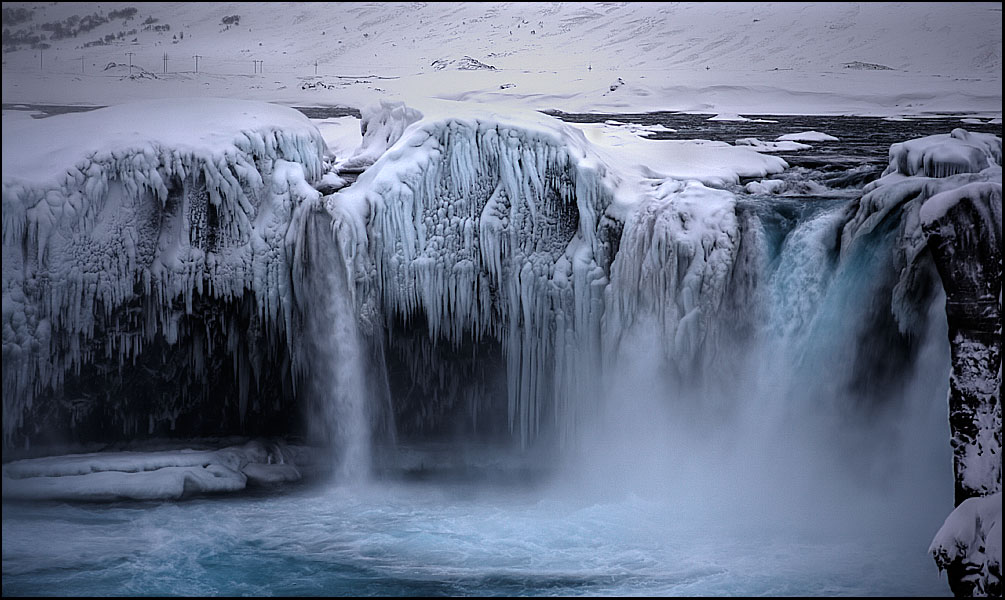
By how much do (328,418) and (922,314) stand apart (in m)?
3.70

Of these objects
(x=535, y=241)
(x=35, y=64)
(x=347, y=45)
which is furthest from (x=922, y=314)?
(x=35, y=64)

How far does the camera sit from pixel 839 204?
5770 millimetres

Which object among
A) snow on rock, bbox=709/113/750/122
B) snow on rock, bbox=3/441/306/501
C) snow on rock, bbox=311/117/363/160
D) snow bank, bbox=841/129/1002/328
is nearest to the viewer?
snow bank, bbox=841/129/1002/328

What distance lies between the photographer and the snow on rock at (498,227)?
19.7ft

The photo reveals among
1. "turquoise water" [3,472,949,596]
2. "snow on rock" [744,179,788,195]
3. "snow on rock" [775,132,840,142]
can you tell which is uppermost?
"snow on rock" [775,132,840,142]

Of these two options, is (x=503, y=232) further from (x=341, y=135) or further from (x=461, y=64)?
(x=461, y=64)

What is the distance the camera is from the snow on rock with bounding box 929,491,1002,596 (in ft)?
13.0

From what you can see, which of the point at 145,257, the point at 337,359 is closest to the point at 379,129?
the point at 337,359

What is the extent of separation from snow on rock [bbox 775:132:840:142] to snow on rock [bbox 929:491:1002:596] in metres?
4.72

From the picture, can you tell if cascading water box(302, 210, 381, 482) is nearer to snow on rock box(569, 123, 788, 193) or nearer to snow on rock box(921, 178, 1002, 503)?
snow on rock box(569, 123, 788, 193)

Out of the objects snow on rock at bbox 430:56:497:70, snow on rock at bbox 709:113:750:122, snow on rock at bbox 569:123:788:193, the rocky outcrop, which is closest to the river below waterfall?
snow on rock at bbox 569:123:788:193

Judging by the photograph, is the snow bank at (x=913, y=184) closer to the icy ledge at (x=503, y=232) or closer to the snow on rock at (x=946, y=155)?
the snow on rock at (x=946, y=155)

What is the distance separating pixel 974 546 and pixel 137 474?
4.73 m

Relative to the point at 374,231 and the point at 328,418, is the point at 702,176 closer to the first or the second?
the point at 374,231
